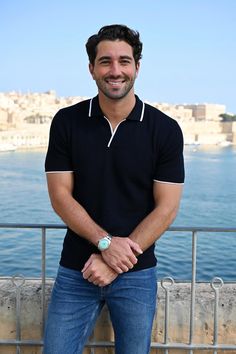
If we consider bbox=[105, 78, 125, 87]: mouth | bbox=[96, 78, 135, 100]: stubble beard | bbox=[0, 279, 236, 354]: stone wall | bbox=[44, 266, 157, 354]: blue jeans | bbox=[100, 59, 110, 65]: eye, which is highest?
bbox=[100, 59, 110, 65]: eye

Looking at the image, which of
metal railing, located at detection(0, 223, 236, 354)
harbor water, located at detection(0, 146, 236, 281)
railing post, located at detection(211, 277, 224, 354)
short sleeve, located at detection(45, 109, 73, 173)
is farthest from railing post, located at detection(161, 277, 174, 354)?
harbor water, located at detection(0, 146, 236, 281)

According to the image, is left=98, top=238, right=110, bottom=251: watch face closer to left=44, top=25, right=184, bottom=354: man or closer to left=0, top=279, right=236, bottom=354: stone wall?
left=44, top=25, right=184, bottom=354: man

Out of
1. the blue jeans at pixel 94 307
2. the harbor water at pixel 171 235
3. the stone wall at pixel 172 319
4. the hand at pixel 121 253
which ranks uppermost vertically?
the hand at pixel 121 253

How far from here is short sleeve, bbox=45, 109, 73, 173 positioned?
5.64 ft

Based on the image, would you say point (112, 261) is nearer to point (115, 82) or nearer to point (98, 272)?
point (98, 272)

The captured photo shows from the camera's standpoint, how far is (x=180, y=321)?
2289 mm

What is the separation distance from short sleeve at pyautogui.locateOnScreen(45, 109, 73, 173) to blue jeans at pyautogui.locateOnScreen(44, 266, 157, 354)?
36cm

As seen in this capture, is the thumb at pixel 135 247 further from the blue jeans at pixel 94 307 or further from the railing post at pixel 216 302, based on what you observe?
the railing post at pixel 216 302

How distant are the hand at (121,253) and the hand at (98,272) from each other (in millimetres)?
25

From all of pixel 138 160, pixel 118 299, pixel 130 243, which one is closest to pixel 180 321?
pixel 118 299

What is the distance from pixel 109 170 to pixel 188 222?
15.4 m

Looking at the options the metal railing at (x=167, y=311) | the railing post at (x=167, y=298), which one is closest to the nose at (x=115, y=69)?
the metal railing at (x=167, y=311)

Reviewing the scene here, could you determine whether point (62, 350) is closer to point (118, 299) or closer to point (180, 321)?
point (118, 299)

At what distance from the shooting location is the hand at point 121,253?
5.36 feet
